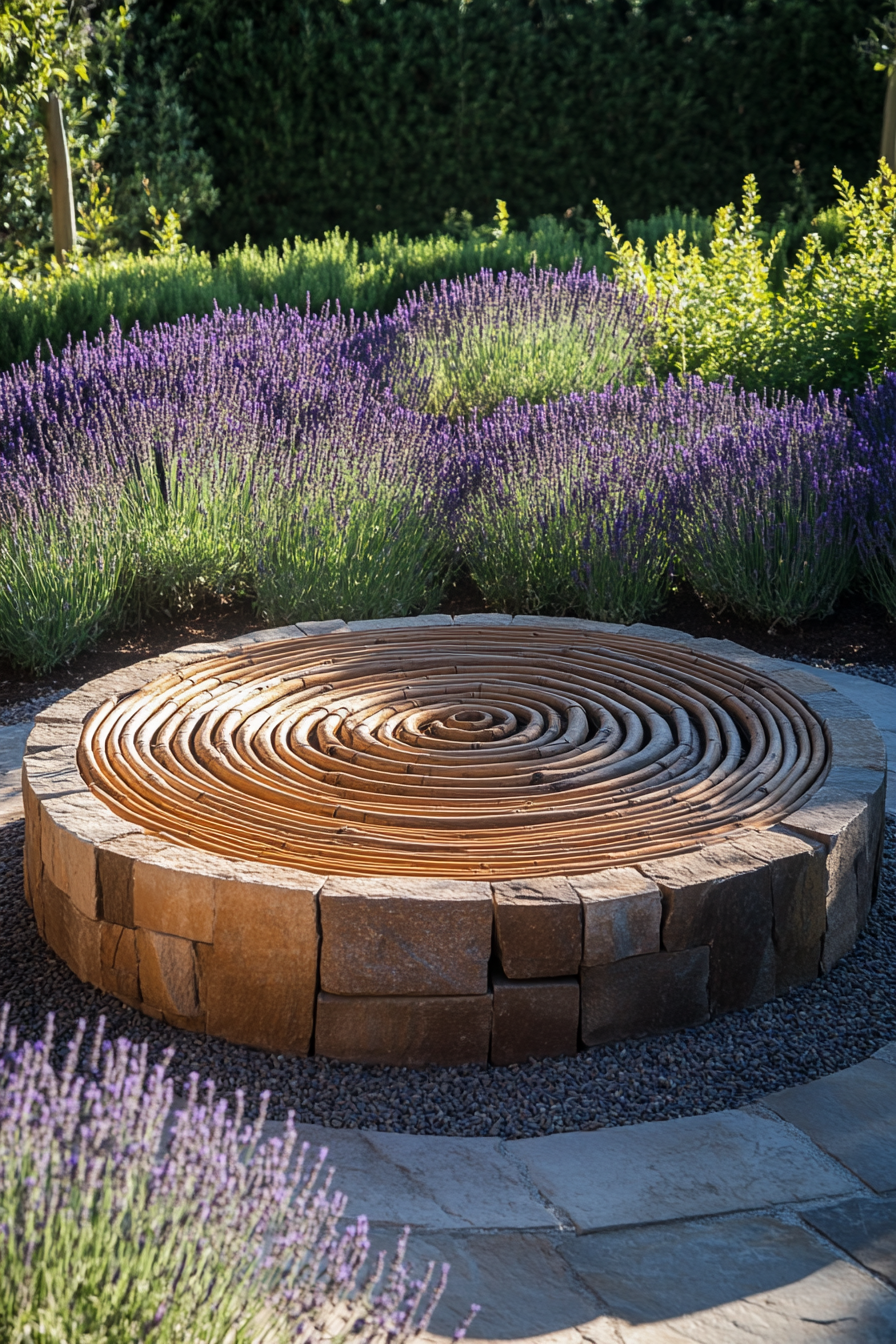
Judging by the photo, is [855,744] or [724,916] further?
[855,744]

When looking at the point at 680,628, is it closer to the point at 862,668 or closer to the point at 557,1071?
the point at 862,668

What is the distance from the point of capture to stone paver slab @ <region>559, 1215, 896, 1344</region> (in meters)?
1.62

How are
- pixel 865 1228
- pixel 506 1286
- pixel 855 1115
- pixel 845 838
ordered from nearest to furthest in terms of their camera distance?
pixel 506 1286
pixel 865 1228
pixel 855 1115
pixel 845 838

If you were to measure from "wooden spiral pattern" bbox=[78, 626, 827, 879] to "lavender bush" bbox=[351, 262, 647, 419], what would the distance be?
3.15 metres

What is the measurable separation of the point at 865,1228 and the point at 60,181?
30.8ft

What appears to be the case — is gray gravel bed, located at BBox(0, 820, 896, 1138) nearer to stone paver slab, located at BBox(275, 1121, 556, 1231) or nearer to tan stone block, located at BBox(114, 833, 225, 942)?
stone paver slab, located at BBox(275, 1121, 556, 1231)

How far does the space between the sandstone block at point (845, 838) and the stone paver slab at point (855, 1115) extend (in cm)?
34

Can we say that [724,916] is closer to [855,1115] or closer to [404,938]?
[855,1115]

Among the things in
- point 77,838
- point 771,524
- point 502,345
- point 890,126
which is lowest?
point 77,838

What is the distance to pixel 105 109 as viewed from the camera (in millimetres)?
11336

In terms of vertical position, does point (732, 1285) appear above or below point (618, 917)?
below

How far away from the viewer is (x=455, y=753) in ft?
9.51

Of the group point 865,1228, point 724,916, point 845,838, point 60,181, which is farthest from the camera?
point 60,181

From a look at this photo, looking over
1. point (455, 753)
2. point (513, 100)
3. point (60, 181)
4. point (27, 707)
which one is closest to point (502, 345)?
point (27, 707)
